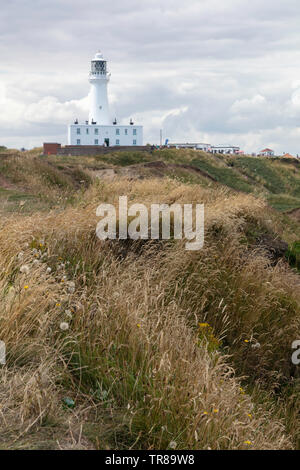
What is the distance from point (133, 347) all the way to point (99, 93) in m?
69.7

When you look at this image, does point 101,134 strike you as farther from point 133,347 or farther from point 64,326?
point 133,347

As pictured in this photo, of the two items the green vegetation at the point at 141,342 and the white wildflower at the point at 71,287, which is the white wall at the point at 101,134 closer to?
the green vegetation at the point at 141,342

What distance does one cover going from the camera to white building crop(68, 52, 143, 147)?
70688 millimetres

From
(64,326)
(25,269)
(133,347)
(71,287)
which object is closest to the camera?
(133,347)

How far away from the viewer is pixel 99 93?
2810 inches

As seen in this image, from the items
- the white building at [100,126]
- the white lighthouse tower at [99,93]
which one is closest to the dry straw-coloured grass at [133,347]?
the white building at [100,126]

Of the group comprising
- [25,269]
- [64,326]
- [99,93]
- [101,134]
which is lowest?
[64,326]

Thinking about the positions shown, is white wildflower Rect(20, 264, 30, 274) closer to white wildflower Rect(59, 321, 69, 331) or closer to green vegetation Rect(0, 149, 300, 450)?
green vegetation Rect(0, 149, 300, 450)

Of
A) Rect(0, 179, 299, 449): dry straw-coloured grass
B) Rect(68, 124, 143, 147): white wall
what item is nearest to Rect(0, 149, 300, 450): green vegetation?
Rect(0, 179, 299, 449): dry straw-coloured grass

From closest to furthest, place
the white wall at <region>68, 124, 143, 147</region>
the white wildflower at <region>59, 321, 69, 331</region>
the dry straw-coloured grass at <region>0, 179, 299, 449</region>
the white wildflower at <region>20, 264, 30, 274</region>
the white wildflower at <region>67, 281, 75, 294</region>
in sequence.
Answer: the dry straw-coloured grass at <region>0, 179, 299, 449</region>, the white wildflower at <region>59, 321, 69, 331</region>, the white wildflower at <region>20, 264, 30, 274</region>, the white wildflower at <region>67, 281, 75, 294</region>, the white wall at <region>68, 124, 143, 147</region>

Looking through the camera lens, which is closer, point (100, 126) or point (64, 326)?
point (64, 326)

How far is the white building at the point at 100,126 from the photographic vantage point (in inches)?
2783

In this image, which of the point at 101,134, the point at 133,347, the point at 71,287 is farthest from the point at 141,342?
the point at 101,134

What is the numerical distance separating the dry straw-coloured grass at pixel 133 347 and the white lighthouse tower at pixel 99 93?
65.5 m
